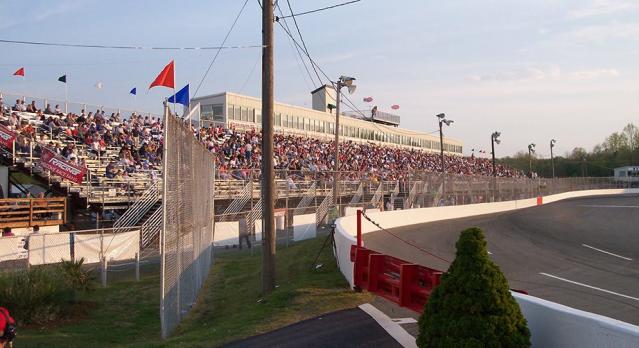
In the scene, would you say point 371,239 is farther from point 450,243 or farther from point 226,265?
point 226,265

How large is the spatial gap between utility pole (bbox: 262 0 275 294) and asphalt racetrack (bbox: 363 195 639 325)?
4.59 meters

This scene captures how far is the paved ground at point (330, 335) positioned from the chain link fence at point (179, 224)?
176 centimetres

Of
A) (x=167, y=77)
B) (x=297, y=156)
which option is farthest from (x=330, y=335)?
(x=297, y=156)

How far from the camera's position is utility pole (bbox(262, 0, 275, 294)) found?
45.3 feet

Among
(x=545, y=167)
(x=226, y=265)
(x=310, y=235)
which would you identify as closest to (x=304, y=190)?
(x=310, y=235)

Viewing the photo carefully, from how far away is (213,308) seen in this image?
1423cm

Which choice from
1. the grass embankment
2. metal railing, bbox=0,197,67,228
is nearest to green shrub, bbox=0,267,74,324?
the grass embankment

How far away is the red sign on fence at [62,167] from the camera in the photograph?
23266mm

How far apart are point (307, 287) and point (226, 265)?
30.8 ft

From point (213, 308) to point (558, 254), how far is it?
11.6m

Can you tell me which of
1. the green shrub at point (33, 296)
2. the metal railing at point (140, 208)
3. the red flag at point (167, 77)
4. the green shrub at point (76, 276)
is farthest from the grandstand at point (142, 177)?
the red flag at point (167, 77)

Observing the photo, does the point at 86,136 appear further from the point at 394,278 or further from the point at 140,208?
the point at 394,278

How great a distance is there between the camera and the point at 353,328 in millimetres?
9227

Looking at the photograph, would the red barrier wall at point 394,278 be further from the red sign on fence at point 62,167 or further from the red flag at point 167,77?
the red sign on fence at point 62,167
